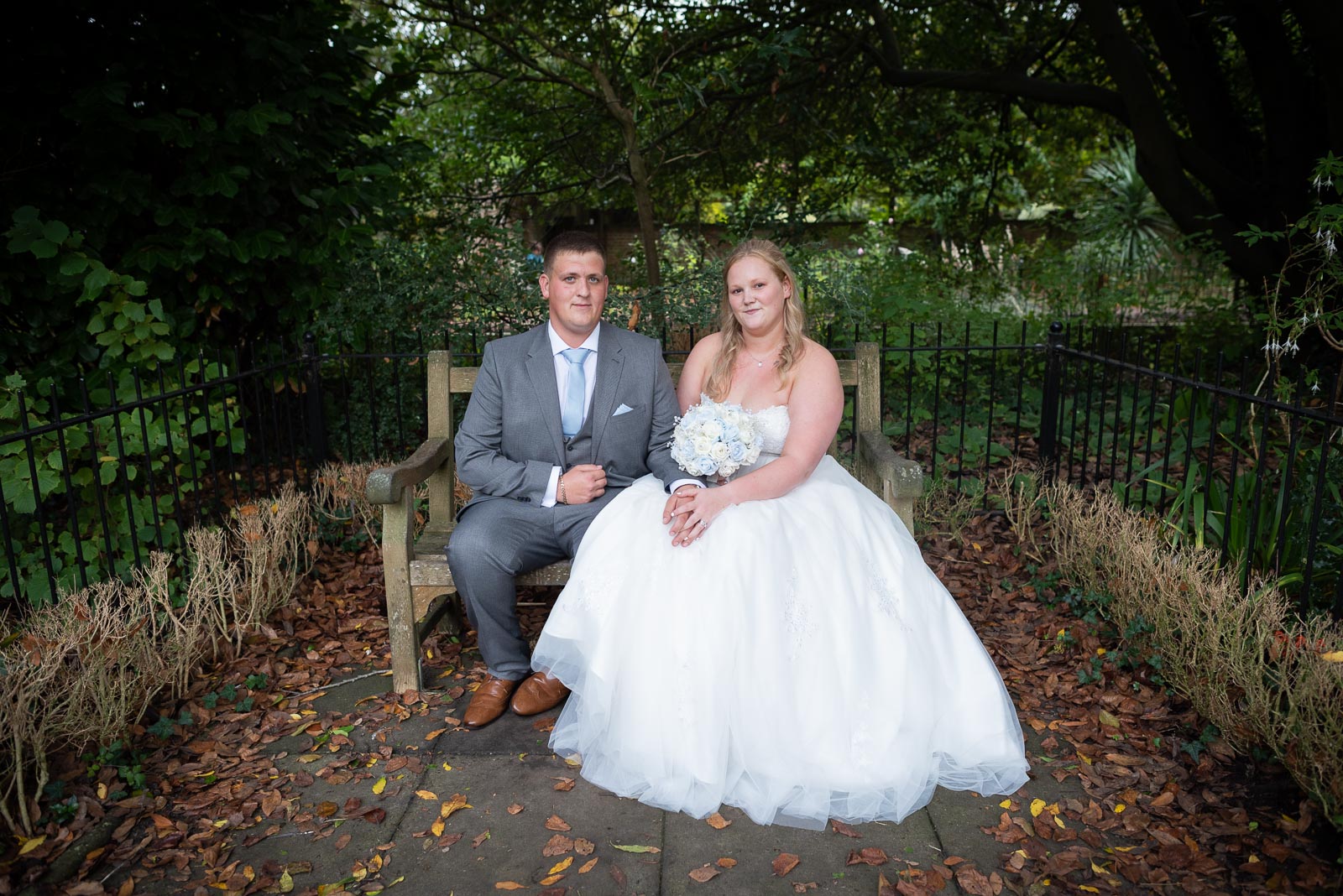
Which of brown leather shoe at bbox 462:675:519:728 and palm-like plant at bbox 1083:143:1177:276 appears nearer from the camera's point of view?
brown leather shoe at bbox 462:675:519:728

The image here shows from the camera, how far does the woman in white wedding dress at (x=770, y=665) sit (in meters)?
2.74

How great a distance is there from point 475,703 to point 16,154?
363 cm

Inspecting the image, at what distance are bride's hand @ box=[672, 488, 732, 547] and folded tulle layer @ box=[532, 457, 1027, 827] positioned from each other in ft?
0.12

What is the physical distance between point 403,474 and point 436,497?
65 cm

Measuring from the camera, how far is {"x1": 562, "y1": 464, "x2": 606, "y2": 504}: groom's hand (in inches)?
136

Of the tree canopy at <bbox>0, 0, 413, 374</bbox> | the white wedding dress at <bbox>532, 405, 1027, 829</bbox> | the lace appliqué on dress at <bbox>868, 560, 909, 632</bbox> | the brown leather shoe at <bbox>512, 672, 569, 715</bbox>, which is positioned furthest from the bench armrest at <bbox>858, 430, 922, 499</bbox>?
the tree canopy at <bbox>0, 0, 413, 374</bbox>

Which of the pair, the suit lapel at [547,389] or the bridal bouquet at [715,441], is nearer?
the bridal bouquet at [715,441]

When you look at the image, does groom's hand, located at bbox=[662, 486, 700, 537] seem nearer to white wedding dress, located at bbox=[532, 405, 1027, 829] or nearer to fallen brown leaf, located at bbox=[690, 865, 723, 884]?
white wedding dress, located at bbox=[532, 405, 1027, 829]

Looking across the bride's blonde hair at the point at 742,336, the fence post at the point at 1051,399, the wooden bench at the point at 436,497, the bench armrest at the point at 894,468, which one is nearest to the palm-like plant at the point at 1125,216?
the fence post at the point at 1051,399

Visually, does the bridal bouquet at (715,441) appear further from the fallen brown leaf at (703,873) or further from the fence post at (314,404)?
the fence post at (314,404)

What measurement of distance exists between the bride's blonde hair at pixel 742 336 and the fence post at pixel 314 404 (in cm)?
246

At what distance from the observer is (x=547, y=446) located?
3.59m

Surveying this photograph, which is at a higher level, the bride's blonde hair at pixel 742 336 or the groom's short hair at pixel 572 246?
the groom's short hair at pixel 572 246

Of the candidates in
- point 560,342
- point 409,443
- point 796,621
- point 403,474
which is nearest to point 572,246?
point 560,342
